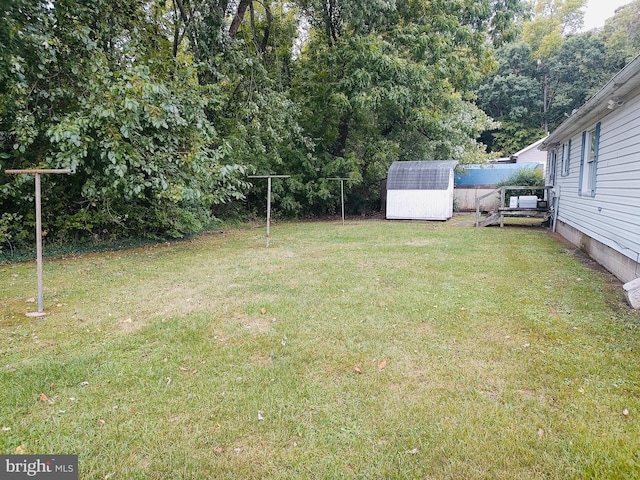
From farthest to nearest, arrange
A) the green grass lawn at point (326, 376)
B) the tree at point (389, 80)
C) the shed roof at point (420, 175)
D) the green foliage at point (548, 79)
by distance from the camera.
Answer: the green foliage at point (548, 79), the shed roof at point (420, 175), the tree at point (389, 80), the green grass lawn at point (326, 376)

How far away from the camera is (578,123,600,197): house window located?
23.5 feet

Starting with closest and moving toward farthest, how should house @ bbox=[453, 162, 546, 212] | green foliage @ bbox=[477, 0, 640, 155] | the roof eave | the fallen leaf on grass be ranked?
the fallen leaf on grass → the roof eave → house @ bbox=[453, 162, 546, 212] → green foliage @ bbox=[477, 0, 640, 155]

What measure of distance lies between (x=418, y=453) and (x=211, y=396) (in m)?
1.34

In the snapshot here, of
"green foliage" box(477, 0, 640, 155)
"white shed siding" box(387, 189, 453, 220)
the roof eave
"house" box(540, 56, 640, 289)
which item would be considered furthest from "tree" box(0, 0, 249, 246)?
"green foliage" box(477, 0, 640, 155)

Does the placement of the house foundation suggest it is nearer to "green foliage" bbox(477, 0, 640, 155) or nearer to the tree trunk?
the tree trunk

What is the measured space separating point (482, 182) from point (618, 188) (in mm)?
15911

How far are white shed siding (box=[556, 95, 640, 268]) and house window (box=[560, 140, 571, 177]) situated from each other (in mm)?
2471

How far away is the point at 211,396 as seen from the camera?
2557mm

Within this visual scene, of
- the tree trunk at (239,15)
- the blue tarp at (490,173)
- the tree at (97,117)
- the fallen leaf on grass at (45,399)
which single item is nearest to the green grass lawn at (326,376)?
the fallen leaf on grass at (45,399)

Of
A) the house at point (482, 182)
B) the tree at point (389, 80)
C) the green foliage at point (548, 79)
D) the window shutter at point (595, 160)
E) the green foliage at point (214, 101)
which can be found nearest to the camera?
the green foliage at point (214, 101)

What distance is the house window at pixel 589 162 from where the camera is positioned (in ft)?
23.5

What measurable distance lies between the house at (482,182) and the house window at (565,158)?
660cm

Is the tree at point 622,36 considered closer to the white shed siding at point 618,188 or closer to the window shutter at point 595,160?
the window shutter at point 595,160

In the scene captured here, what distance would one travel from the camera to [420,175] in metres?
14.6
